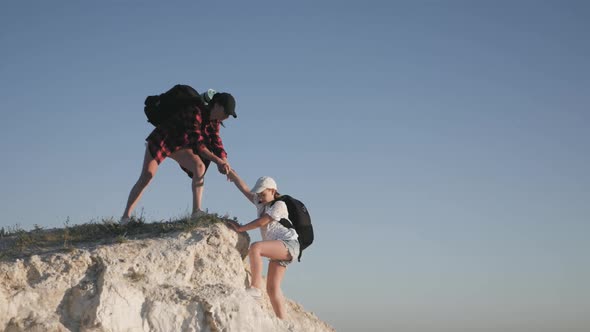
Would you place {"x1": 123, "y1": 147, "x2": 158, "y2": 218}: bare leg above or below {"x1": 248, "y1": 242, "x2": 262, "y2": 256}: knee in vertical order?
above

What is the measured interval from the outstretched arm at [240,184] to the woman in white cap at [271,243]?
0.11 m

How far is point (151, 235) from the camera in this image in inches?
471

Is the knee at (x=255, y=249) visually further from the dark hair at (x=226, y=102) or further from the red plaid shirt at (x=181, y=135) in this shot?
the dark hair at (x=226, y=102)

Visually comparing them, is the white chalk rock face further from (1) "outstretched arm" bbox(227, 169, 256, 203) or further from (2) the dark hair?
(2) the dark hair

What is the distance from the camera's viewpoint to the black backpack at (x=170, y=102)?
13156 millimetres

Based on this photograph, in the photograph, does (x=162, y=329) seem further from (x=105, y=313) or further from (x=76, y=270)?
(x=76, y=270)

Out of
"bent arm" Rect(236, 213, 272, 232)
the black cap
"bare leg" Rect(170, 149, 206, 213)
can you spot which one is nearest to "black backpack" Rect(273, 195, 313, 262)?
"bent arm" Rect(236, 213, 272, 232)

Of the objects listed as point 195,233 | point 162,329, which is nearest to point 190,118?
point 195,233

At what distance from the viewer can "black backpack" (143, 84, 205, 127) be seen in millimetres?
13156

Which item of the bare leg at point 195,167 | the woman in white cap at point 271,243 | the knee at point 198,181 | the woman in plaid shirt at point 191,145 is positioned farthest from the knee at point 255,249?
the knee at point 198,181

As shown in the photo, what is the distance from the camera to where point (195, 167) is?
13.0 m

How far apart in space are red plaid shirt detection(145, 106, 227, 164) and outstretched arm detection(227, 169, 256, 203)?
0.75m

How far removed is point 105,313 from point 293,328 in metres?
3.19

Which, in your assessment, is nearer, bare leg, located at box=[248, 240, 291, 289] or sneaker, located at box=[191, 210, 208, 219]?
bare leg, located at box=[248, 240, 291, 289]
